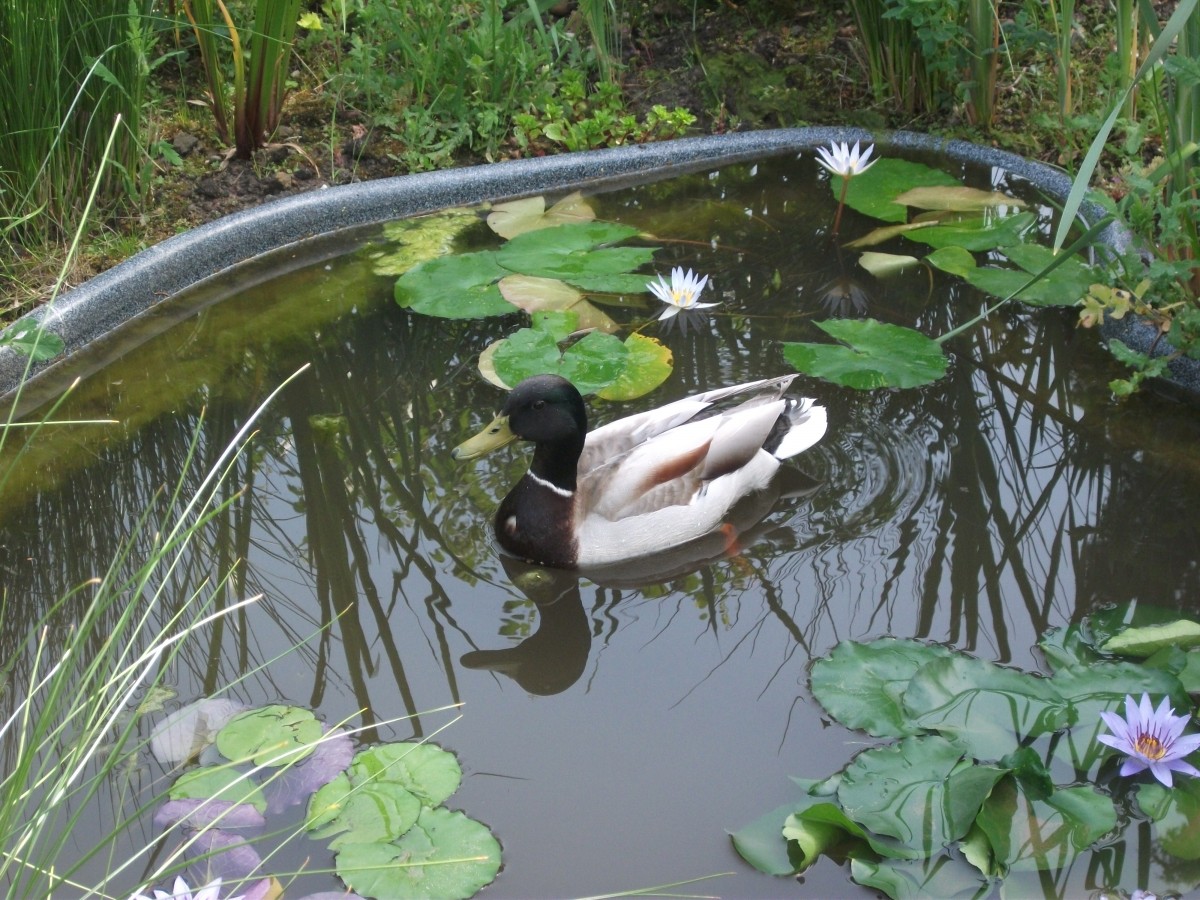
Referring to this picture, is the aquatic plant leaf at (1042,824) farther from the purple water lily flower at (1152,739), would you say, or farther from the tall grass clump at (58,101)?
the tall grass clump at (58,101)

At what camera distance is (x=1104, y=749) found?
7.95 ft

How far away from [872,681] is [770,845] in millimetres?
490

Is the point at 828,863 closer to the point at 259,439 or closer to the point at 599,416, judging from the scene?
the point at 599,416

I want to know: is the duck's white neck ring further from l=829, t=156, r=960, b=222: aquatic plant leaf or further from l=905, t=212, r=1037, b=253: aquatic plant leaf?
l=829, t=156, r=960, b=222: aquatic plant leaf

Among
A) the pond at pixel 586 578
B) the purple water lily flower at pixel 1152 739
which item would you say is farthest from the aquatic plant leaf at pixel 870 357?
the purple water lily flower at pixel 1152 739

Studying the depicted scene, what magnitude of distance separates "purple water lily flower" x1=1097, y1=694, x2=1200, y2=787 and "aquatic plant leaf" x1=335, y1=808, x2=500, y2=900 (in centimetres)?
118

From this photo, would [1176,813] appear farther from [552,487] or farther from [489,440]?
[489,440]

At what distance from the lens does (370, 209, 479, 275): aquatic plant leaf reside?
445 centimetres

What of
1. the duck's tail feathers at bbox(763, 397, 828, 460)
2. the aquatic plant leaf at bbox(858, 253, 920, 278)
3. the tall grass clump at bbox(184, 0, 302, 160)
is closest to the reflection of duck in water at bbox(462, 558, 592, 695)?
the duck's tail feathers at bbox(763, 397, 828, 460)

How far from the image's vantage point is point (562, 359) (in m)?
3.63

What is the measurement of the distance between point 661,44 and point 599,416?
3.00 m

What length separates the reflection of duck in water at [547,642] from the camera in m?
2.77

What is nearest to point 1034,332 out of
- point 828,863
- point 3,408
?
point 828,863

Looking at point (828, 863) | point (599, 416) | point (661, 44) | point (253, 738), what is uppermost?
point (661, 44)
